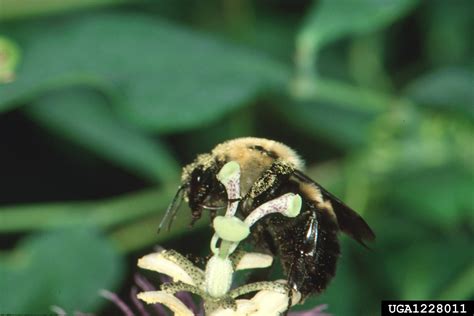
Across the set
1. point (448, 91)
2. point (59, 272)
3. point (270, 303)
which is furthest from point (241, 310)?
point (448, 91)

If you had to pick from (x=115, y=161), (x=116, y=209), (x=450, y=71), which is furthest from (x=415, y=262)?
(x=115, y=161)

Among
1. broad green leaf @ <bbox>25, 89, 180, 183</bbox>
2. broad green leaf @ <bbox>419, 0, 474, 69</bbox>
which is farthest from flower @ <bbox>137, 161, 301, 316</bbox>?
broad green leaf @ <bbox>419, 0, 474, 69</bbox>

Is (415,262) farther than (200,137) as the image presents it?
No

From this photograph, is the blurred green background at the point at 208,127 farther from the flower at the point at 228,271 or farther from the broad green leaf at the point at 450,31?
the flower at the point at 228,271

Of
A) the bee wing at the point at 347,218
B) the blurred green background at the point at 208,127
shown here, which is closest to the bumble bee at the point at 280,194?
the bee wing at the point at 347,218

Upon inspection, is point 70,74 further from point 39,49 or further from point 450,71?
point 450,71

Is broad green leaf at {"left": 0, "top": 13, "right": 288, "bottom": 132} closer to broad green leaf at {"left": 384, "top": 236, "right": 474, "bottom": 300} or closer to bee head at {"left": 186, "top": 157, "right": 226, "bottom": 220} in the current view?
broad green leaf at {"left": 384, "top": 236, "right": 474, "bottom": 300}
